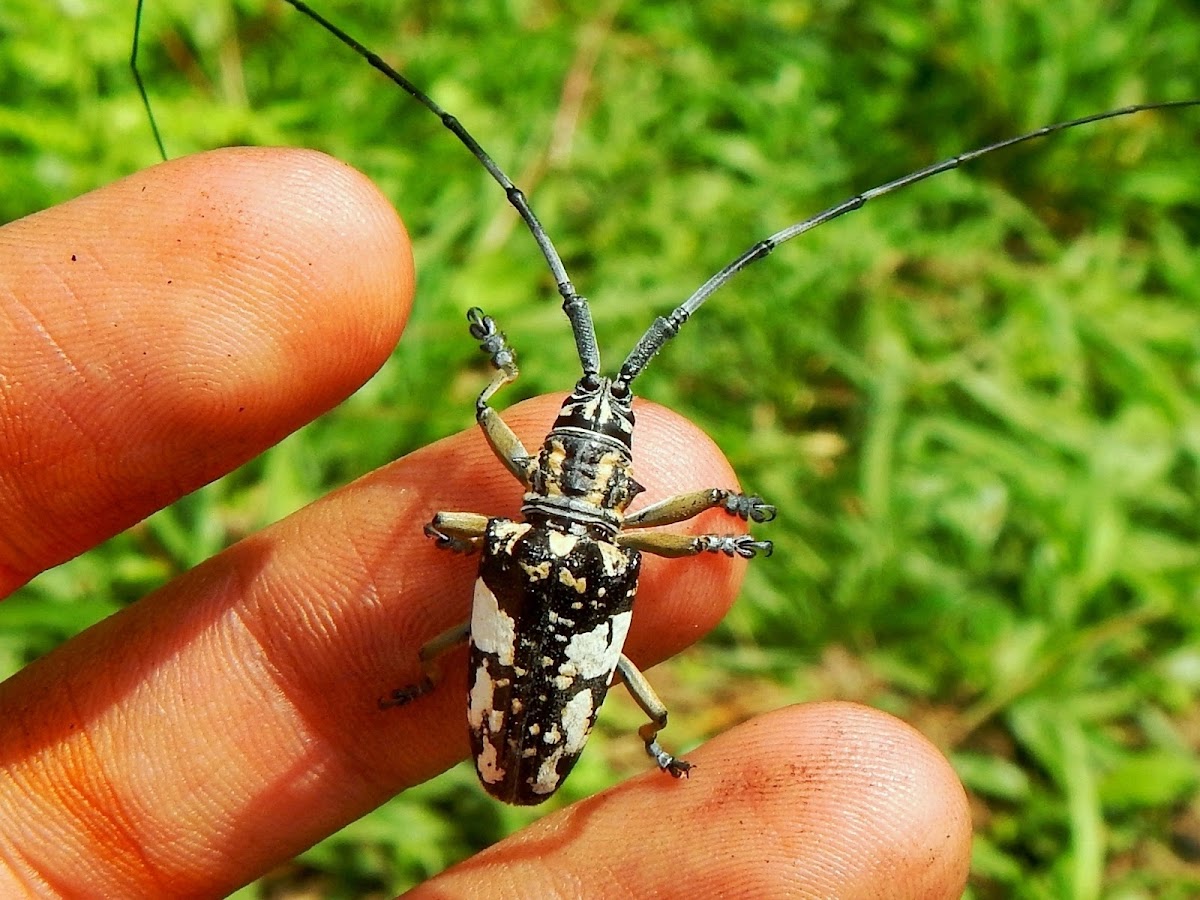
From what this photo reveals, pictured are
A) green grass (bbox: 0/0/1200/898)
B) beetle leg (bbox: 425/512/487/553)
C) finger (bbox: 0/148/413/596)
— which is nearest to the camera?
finger (bbox: 0/148/413/596)

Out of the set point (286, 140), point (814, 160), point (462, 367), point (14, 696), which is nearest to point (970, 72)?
point (814, 160)

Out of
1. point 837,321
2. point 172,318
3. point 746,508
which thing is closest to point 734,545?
point 746,508

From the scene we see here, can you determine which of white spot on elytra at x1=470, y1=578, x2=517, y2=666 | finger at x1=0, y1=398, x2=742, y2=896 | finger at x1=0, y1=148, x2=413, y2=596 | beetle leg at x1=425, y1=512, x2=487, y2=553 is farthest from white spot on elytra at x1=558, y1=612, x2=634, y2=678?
finger at x1=0, y1=148, x2=413, y2=596

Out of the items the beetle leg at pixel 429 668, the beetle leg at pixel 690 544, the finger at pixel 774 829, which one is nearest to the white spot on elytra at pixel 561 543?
the beetle leg at pixel 690 544

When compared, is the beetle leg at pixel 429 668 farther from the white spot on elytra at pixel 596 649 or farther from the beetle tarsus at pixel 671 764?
the beetle tarsus at pixel 671 764

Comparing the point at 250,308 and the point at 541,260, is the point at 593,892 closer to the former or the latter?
the point at 250,308

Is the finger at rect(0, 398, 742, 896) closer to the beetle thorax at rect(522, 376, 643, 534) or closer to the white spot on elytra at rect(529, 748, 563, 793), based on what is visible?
the beetle thorax at rect(522, 376, 643, 534)

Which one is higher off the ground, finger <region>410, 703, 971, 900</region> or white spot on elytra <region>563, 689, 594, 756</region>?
white spot on elytra <region>563, 689, 594, 756</region>

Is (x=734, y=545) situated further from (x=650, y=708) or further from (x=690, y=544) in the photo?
(x=650, y=708)
